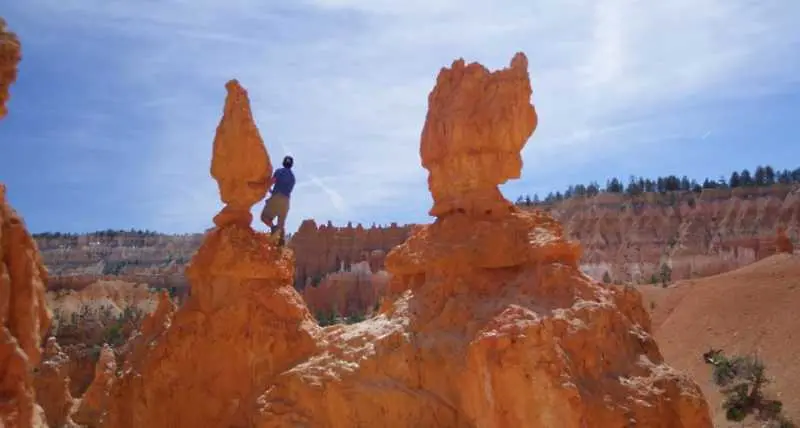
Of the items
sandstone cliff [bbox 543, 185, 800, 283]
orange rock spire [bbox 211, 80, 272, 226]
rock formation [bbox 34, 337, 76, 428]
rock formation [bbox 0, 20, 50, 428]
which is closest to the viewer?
Result: rock formation [bbox 0, 20, 50, 428]

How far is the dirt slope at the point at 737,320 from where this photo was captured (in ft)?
128

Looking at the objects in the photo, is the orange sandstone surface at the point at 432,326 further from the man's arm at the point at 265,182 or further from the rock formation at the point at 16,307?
the rock formation at the point at 16,307

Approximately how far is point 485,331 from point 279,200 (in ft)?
14.3

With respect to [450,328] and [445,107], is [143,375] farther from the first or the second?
[445,107]

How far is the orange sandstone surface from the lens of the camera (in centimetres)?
930

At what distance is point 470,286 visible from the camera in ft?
34.6

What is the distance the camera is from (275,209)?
12133 millimetres

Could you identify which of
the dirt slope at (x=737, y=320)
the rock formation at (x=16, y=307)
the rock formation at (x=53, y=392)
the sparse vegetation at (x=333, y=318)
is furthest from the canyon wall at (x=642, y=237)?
the rock formation at (x=16, y=307)

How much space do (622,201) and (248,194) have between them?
7946 cm

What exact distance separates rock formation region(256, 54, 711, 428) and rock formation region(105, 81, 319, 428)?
0.47 m

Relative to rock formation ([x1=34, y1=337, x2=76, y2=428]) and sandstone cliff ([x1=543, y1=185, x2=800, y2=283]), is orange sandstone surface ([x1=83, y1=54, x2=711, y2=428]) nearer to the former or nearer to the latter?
rock formation ([x1=34, y1=337, x2=76, y2=428])

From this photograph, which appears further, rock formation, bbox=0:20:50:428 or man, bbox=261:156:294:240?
man, bbox=261:156:294:240

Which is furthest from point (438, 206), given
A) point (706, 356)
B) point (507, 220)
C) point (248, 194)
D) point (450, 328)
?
point (706, 356)

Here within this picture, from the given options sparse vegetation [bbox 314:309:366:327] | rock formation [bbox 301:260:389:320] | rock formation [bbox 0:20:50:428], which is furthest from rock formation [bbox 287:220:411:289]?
rock formation [bbox 0:20:50:428]
